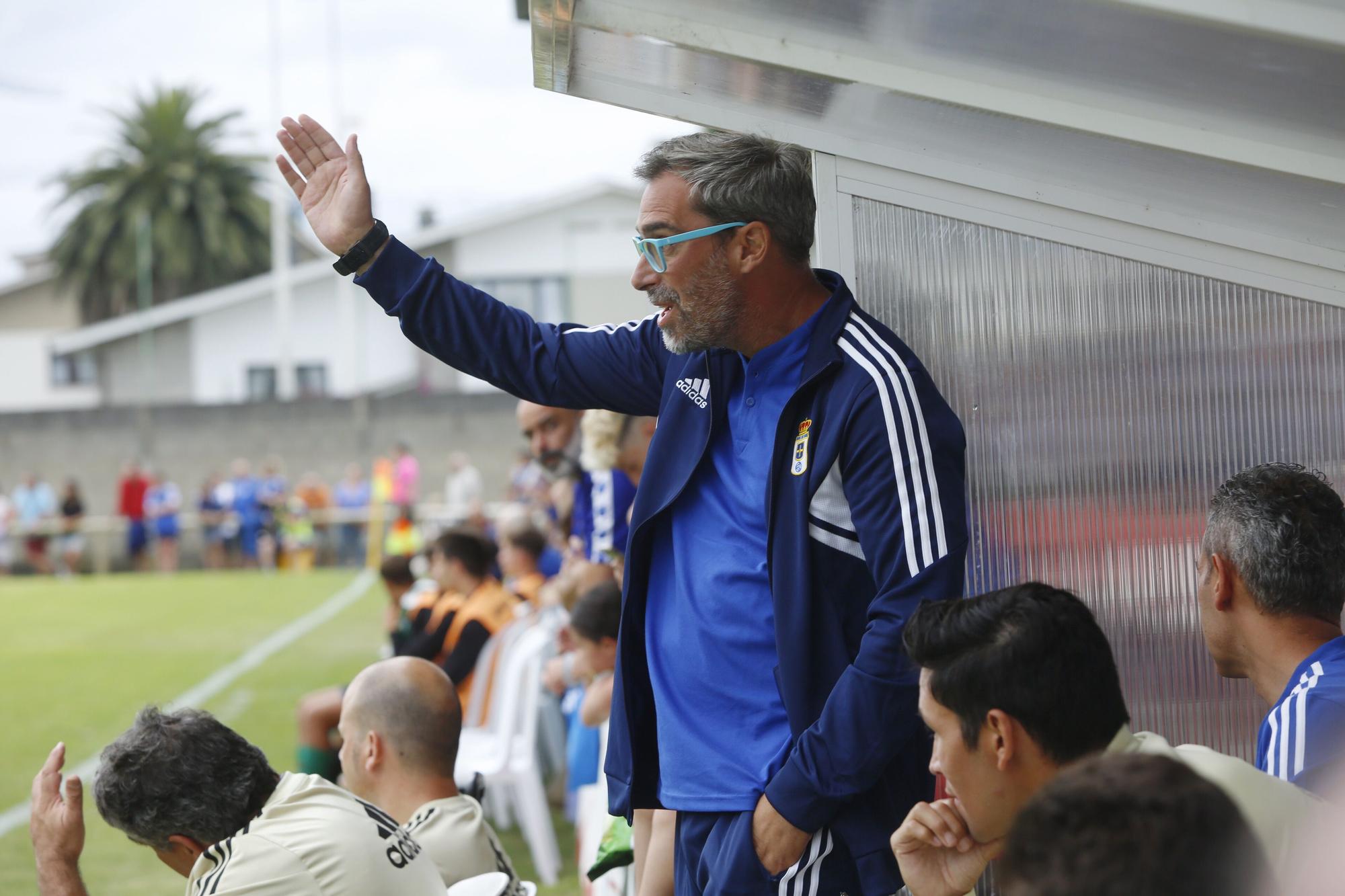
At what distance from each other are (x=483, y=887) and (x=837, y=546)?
1.23 m

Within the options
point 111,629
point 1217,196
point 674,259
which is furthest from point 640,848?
point 111,629

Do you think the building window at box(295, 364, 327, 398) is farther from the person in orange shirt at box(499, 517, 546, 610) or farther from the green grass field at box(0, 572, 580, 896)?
the person in orange shirt at box(499, 517, 546, 610)

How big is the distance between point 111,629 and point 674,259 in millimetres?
16808

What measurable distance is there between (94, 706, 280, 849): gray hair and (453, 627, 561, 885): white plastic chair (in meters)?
3.70

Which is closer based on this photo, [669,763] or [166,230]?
[669,763]

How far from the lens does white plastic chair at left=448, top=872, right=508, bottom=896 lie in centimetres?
304

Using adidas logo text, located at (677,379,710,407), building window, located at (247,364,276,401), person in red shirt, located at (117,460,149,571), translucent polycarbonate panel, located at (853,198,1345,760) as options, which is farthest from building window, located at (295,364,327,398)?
adidas logo text, located at (677,379,710,407)

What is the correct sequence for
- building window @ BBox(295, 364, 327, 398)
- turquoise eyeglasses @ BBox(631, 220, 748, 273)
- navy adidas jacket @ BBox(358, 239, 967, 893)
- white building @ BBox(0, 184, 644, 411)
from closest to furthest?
navy adidas jacket @ BBox(358, 239, 967, 893) < turquoise eyeglasses @ BBox(631, 220, 748, 273) < white building @ BBox(0, 184, 644, 411) < building window @ BBox(295, 364, 327, 398)

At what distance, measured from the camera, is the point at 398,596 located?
9.52 meters

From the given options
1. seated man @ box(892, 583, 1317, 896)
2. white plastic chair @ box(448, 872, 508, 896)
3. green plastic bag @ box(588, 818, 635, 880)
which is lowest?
green plastic bag @ box(588, 818, 635, 880)

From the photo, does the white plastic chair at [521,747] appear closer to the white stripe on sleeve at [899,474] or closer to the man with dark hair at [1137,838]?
the white stripe on sleeve at [899,474]

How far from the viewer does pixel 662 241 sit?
8.83ft

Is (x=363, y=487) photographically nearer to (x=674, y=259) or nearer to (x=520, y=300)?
(x=520, y=300)

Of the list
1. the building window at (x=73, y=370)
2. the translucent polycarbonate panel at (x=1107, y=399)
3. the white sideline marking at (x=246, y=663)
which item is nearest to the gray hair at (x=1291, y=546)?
the translucent polycarbonate panel at (x=1107, y=399)
